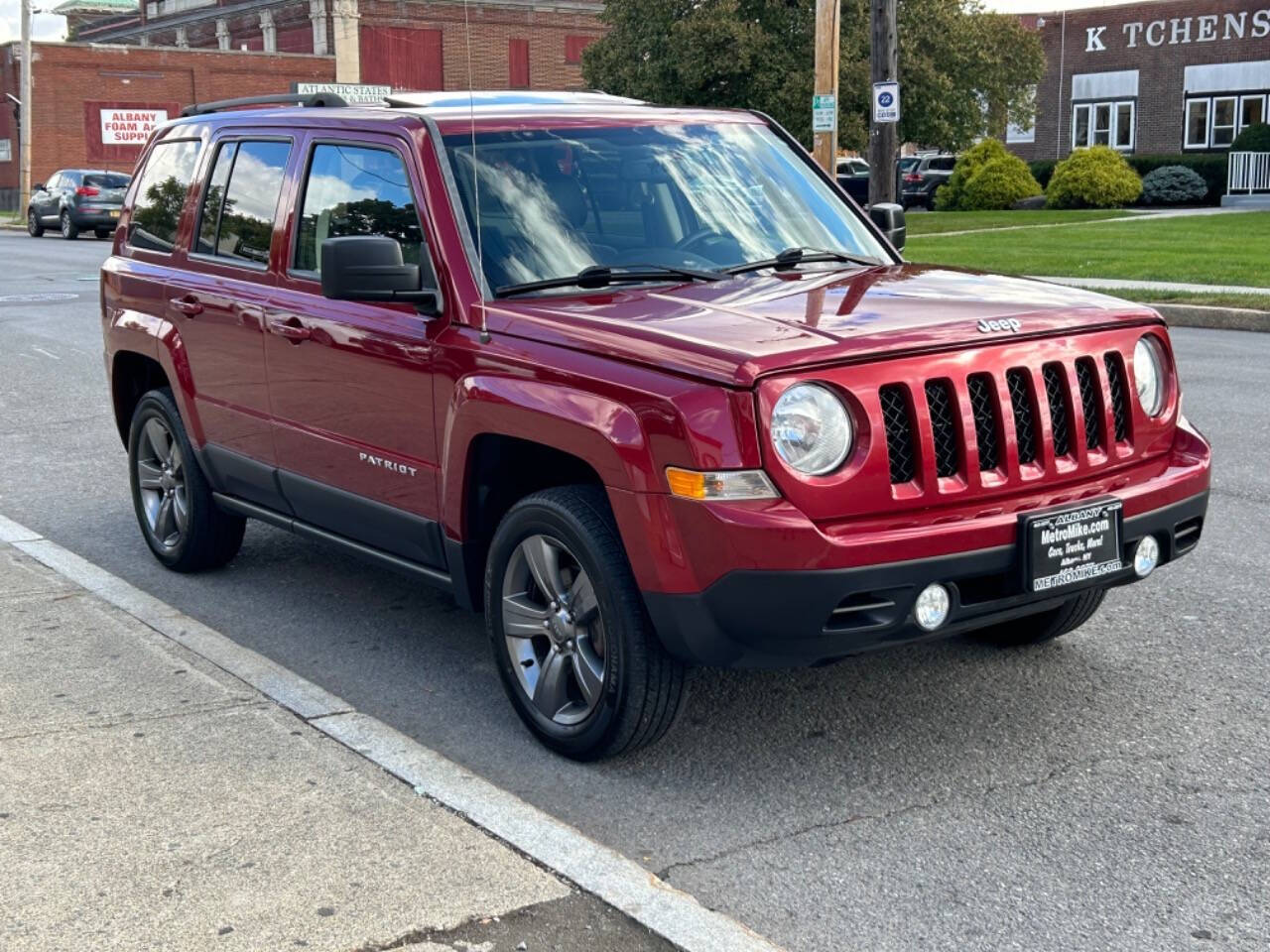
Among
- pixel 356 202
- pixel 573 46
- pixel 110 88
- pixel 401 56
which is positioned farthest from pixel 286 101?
pixel 573 46

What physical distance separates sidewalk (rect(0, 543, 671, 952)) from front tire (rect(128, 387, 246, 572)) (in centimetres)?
136

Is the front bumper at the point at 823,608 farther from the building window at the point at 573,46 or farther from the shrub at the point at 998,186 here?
the building window at the point at 573,46

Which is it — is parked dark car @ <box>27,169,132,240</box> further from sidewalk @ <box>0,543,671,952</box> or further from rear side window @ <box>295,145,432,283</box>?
sidewalk @ <box>0,543,671,952</box>

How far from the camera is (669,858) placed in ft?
12.9

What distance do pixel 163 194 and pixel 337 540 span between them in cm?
215

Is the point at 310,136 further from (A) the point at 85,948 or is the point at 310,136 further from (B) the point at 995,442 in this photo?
(A) the point at 85,948

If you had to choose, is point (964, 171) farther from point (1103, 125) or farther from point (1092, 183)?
point (1103, 125)

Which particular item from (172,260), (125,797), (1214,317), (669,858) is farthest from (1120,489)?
(1214,317)

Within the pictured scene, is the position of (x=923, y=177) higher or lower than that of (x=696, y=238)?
higher

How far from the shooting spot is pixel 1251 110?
46812mm

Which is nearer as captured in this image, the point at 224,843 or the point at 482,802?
the point at 224,843

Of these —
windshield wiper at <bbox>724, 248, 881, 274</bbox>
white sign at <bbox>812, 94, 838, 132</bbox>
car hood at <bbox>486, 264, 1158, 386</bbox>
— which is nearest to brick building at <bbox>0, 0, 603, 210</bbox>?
white sign at <bbox>812, 94, 838, 132</bbox>

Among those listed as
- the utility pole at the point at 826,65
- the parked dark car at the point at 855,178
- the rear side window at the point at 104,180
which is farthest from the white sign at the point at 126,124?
the utility pole at the point at 826,65

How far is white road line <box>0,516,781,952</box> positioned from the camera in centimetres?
353
